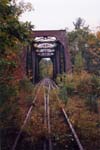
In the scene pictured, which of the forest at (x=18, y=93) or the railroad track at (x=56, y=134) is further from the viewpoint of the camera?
the railroad track at (x=56, y=134)

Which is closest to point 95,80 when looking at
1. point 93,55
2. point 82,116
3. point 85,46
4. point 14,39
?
point 82,116

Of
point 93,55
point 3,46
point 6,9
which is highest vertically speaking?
point 6,9

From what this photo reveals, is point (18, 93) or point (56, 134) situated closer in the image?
point (56, 134)

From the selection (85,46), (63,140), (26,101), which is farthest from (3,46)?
(85,46)

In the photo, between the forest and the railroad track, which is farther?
the railroad track

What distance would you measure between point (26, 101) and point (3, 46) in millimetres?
10484

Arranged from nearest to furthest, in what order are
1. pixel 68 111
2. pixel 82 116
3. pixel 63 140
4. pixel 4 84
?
pixel 63 140, pixel 4 84, pixel 82 116, pixel 68 111

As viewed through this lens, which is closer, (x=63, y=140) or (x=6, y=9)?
(x=6, y=9)

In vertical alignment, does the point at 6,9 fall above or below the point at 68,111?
above

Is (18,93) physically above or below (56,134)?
above

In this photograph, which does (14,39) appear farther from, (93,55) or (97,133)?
(93,55)

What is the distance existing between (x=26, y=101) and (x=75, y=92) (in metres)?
2.96

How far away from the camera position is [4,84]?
13.7 meters

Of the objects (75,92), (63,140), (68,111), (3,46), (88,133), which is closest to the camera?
(3,46)
